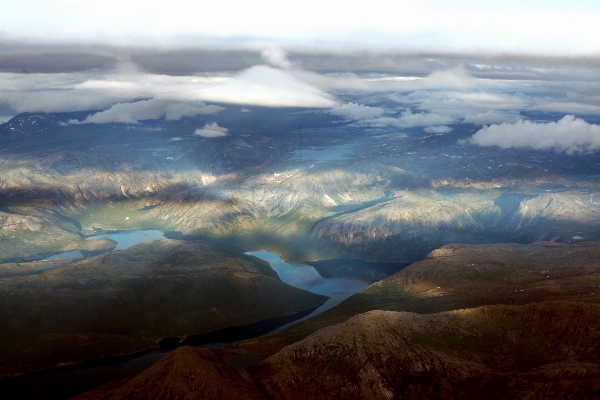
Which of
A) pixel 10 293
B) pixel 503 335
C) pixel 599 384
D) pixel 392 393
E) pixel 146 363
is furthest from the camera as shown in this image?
pixel 10 293

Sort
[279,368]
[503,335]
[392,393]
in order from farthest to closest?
1. [503,335]
2. [279,368]
3. [392,393]

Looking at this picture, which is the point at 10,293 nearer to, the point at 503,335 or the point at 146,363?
the point at 146,363

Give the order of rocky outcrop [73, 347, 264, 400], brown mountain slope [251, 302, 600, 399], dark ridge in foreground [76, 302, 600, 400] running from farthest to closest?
1. brown mountain slope [251, 302, 600, 399]
2. dark ridge in foreground [76, 302, 600, 400]
3. rocky outcrop [73, 347, 264, 400]

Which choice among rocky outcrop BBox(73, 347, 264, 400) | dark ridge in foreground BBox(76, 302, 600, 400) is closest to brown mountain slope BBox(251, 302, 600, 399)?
dark ridge in foreground BBox(76, 302, 600, 400)

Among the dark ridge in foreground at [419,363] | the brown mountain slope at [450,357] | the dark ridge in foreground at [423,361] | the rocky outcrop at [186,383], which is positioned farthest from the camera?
the brown mountain slope at [450,357]

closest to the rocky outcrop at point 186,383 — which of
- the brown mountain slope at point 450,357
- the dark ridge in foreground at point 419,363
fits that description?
the dark ridge in foreground at point 419,363

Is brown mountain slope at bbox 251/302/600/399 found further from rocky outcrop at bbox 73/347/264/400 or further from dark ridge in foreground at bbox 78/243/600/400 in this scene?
rocky outcrop at bbox 73/347/264/400

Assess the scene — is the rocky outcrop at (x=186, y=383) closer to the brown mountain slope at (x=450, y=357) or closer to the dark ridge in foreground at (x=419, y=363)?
the dark ridge in foreground at (x=419, y=363)

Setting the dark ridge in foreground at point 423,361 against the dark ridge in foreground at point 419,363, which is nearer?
the dark ridge in foreground at point 419,363

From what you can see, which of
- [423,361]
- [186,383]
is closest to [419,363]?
[423,361]

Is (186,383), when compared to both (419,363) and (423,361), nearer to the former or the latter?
(419,363)

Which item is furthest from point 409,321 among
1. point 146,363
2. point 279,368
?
point 146,363
